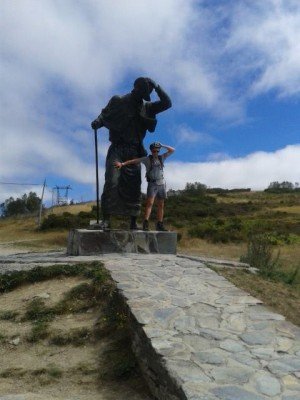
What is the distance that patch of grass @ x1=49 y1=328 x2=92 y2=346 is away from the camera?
17.2 feet

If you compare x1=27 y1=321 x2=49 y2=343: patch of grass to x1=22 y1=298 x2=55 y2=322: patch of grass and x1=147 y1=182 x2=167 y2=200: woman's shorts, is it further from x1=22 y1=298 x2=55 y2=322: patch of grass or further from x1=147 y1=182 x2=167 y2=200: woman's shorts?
x1=147 y1=182 x2=167 y2=200: woman's shorts

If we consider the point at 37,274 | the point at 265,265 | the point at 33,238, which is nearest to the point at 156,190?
the point at 265,265

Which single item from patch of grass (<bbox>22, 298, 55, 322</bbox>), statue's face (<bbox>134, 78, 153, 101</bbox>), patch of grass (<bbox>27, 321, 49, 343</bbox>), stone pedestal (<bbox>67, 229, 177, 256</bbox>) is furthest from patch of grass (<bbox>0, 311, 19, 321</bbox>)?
statue's face (<bbox>134, 78, 153, 101</bbox>)

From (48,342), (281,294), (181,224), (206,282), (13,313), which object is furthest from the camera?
(181,224)

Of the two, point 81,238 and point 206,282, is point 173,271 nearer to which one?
point 206,282

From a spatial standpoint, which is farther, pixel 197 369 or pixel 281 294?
pixel 281 294

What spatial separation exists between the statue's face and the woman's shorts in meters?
1.62

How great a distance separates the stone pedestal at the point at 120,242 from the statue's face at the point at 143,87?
8.23ft

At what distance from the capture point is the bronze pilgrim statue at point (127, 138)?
8.95m

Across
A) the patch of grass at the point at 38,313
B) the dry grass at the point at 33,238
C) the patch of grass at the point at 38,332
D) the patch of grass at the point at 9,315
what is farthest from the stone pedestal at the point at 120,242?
the dry grass at the point at 33,238

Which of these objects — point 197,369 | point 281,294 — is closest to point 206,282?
point 281,294

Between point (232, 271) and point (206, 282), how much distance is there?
55.3 inches

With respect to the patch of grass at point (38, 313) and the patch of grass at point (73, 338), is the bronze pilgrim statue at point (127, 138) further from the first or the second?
the patch of grass at point (73, 338)

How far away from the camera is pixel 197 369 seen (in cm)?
378
